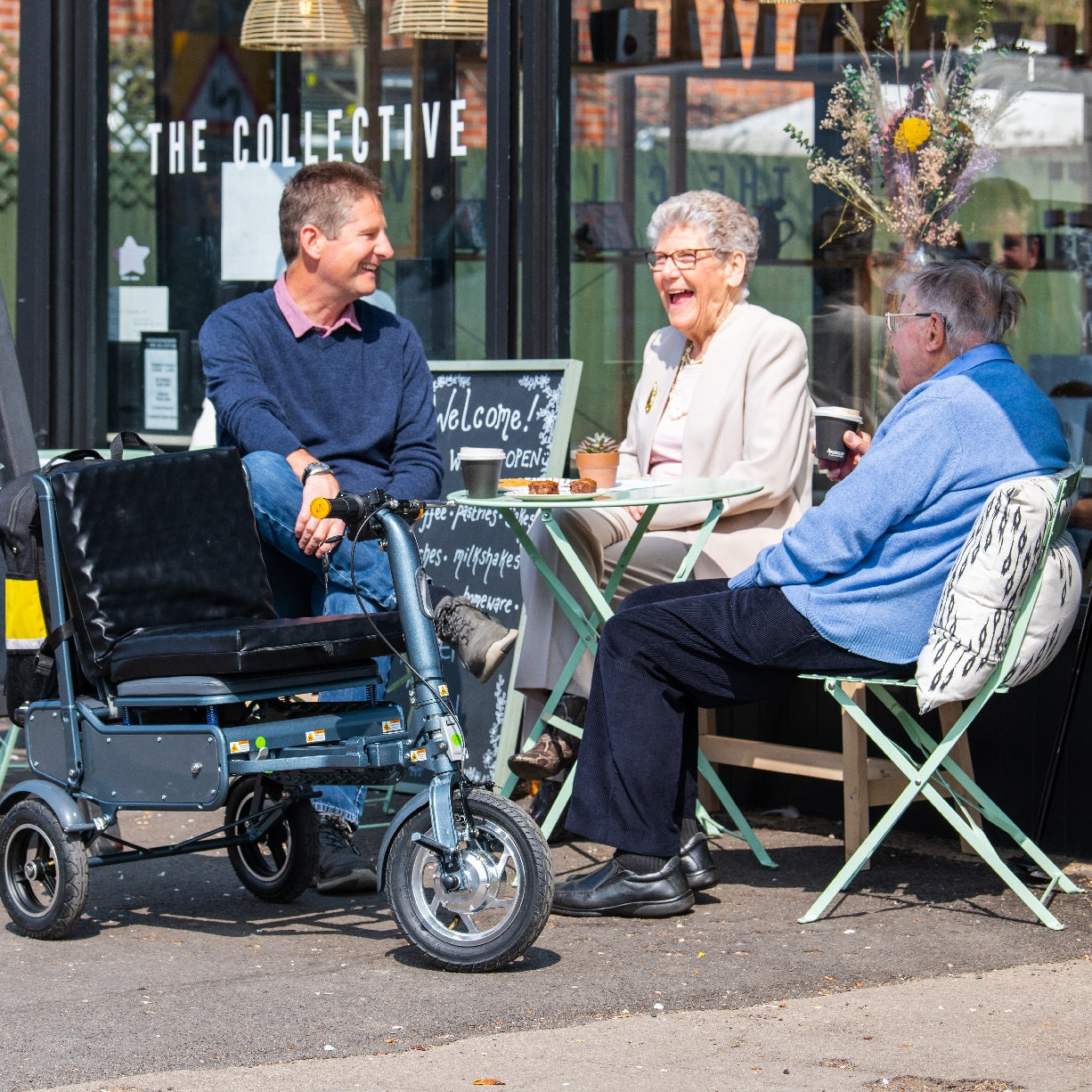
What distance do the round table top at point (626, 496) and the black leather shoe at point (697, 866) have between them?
85 cm

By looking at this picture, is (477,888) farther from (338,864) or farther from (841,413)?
(841,413)

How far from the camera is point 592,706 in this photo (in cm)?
457

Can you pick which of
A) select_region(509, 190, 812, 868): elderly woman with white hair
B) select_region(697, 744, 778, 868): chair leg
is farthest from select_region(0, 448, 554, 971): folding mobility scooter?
select_region(697, 744, 778, 868): chair leg

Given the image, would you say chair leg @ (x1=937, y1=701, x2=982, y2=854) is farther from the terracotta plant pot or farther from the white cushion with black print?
the terracotta plant pot

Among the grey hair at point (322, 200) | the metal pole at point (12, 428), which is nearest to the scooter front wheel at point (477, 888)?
the grey hair at point (322, 200)

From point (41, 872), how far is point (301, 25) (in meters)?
4.19

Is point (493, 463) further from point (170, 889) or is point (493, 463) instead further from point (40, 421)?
point (40, 421)

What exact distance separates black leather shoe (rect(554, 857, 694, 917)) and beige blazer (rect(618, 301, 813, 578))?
3.48ft

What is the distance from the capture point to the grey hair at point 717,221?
5.61 metres

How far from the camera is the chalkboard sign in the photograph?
5719mm

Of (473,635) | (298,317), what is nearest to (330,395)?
(298,317)

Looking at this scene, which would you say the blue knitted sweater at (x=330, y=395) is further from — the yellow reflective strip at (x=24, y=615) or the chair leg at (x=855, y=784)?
the chair leg at (x=855, y=784)

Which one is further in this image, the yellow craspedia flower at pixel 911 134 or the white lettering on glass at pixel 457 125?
the white lettering on glass at pixel 457 125

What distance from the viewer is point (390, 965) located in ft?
13.5
